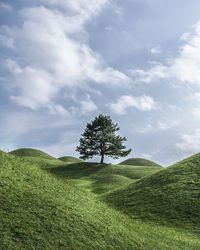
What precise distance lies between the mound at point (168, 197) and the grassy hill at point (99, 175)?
11628 mm

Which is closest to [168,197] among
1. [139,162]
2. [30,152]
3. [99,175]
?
[99,175]

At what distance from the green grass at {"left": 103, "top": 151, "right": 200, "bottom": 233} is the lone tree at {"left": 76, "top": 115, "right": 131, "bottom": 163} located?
1434 inches

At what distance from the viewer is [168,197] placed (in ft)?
90.9

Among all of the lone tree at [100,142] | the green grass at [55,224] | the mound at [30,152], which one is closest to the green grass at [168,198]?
the green grass at [55,224]

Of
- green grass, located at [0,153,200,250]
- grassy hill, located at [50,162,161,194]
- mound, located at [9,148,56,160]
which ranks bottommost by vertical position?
green grass, located at [0,153,200,250]

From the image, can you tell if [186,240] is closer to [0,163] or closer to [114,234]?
[114,234]

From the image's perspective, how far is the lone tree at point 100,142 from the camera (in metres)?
72.6

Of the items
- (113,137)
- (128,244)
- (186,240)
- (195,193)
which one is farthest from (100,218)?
(113,137)

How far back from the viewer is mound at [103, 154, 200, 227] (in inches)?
949

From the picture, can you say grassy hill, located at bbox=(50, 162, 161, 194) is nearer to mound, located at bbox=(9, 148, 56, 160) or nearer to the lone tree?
the lone tree

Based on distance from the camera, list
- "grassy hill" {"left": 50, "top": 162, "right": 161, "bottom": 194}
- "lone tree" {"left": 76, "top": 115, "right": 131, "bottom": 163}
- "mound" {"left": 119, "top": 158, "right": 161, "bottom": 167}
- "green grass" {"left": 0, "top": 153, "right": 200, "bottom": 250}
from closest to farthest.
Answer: "green grass" {"left": 0, "top": 153, "right": 200, "bottom": 250}
"grassy hill" {"left": 50, "top": 162, "right": 161, "bottom": 194}
"lone tree" {"left": 76, "top": 115, "right": 131, "bottom": 163}
"mound" {"left": 119, "top": 158, "right": 161, "bottom": 167}

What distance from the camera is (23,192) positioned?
634 inches

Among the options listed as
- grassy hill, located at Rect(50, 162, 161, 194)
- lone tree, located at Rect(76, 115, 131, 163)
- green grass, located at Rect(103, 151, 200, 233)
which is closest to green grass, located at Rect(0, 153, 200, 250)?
green grass, located at Rect(103, 151, 200, 233)

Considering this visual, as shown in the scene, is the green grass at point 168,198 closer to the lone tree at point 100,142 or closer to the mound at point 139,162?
the lone tree at point 100,142
